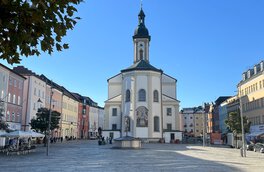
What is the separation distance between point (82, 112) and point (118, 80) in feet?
107

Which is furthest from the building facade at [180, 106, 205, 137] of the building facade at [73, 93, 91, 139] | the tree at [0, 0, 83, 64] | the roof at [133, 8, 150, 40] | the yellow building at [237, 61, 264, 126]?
the tree at [0, 0, 83, 64]

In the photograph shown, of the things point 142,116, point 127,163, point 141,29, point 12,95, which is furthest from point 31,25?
point 141,29

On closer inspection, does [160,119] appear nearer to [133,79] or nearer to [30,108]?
[133,79]

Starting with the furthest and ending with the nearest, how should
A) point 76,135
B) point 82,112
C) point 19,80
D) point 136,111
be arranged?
point 82,112 → point 76,135 → point 136,111 → point 19,80

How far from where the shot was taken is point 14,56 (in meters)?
5.25

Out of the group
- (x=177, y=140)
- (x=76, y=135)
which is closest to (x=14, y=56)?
(x=177, y=140)

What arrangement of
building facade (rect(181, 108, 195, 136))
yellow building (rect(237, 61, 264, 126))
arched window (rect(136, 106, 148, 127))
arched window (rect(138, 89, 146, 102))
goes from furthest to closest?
building facade (rect(181, 108, 195, 136)), arched window (rect(138, 89, 146, 102)), arched window (rect(136, 106, 148, 127)), yellow building (rect(237, 61, 264, 126))

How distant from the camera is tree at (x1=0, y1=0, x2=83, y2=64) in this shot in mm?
4609

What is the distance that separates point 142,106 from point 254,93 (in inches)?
888

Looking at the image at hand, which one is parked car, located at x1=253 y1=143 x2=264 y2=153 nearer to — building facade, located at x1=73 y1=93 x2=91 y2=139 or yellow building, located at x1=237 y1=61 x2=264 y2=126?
yellow building, located at x1=237 y1=61 x2=264 y2=126

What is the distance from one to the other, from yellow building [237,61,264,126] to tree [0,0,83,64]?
51.7 metres

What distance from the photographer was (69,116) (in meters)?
94.4

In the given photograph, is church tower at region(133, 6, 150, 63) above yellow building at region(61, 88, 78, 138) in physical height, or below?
above

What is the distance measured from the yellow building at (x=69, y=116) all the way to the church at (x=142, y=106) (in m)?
14.4
